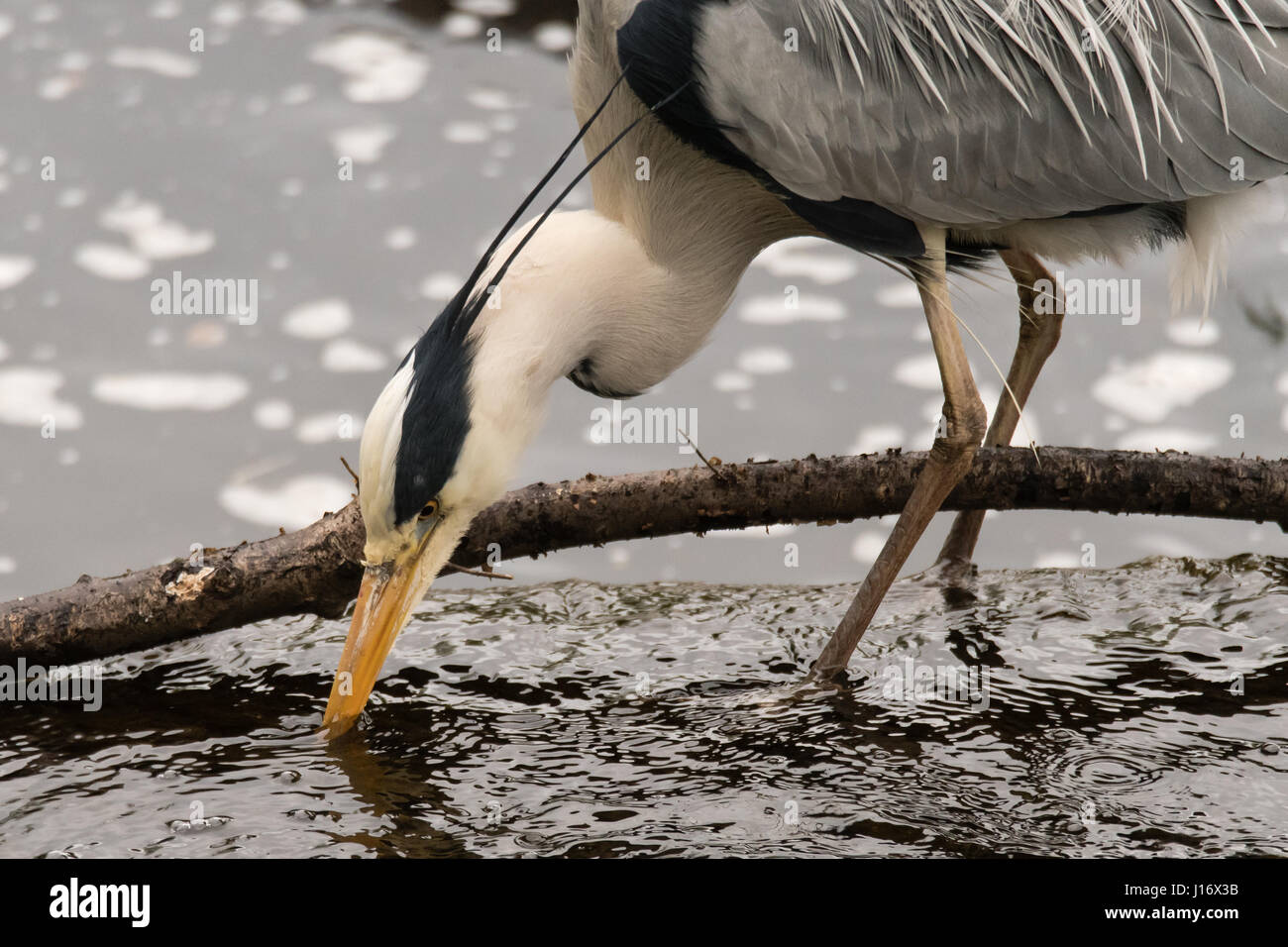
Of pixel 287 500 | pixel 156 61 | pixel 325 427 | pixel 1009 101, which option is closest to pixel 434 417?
pixel 1009 101

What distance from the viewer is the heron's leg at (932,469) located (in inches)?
146

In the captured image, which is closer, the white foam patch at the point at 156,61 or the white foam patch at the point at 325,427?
the white foam patch at the point at 325,427

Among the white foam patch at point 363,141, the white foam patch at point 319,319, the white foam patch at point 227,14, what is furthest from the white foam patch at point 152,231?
the white foam patch at point 227,14

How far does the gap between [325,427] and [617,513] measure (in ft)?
7.68

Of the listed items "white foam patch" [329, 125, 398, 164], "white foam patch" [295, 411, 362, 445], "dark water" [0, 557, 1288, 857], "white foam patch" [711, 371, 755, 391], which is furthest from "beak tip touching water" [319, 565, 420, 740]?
"white foam patch" [329, 125, 398, 164]

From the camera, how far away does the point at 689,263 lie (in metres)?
3.81

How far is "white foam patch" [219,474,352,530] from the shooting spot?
5265 millimetres

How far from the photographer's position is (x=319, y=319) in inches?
248

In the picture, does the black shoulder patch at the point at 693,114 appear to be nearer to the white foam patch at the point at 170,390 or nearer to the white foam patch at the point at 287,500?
the white foam patch at the point at 287,500

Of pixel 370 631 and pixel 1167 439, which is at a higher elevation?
pixel 1167 439

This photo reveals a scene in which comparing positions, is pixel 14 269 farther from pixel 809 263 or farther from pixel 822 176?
pixel 822 176

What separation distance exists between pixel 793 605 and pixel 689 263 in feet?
3.82

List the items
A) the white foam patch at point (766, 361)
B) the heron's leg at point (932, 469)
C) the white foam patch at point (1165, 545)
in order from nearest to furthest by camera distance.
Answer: the heron's leg at point (932, 469) → the white foam patch at point (1165, 545) → the white foam patch at point (766, 361)

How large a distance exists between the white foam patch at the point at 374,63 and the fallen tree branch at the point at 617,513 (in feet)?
16.4
